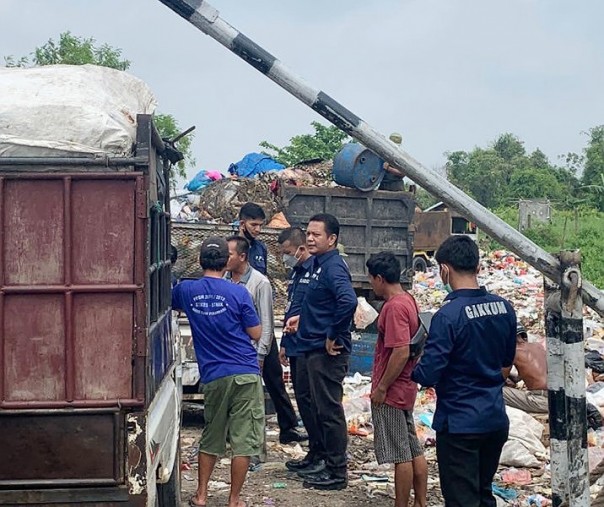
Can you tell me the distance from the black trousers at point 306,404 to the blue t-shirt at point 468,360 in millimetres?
2490

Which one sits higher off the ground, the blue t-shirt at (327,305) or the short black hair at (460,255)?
the short black hair at (460,255)

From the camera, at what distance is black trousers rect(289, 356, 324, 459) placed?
23.1 feet

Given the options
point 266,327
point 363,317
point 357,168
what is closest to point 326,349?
point 266,327

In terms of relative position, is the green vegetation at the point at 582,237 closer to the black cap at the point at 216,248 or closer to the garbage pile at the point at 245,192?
the garbage pile at the point at 245,192

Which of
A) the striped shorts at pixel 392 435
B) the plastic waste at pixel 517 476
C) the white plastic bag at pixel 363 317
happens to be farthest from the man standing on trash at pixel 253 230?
the white plastic bag at pixel 363 317

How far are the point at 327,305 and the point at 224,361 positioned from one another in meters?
1.21

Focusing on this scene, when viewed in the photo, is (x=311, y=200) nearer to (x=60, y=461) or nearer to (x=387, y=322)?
(x=387, y=322)

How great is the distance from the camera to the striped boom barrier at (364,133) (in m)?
4.08

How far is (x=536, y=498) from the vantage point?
636 centimetres

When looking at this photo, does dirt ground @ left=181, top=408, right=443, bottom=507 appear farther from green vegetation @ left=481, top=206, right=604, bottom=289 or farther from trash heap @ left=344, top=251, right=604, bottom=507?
green vegetation @ left=481, top=206, right=604, bottom=289

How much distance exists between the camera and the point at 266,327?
7148 millimetres

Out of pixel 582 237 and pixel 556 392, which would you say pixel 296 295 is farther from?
pixel 582 237

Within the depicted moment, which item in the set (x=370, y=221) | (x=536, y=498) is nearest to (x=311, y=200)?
(x=370, y=221)

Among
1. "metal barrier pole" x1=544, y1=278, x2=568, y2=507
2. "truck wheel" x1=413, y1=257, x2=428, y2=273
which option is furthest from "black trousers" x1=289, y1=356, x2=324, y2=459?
"truck wheel" x1=413, y1=257, x2=428, y2=273
